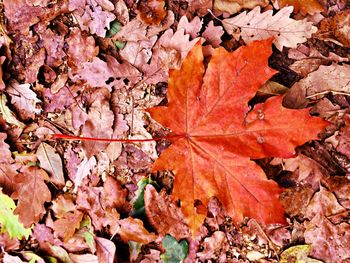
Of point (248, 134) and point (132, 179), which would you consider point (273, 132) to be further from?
point (132, 179)

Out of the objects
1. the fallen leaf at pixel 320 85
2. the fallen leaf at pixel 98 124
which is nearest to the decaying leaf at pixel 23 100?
the fallen leaf at pixel 98 124

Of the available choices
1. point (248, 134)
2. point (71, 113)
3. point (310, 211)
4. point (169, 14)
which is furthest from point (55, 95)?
point (310, 211)

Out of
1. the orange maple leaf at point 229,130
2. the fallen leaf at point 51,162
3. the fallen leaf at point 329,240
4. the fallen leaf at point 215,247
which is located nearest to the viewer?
the orange maple leaf at point 229,130

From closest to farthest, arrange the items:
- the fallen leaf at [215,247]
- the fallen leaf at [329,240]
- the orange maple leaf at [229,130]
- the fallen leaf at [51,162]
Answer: the orange maple leaf at [229,130]
the fallen leaf at [329,240]
the fallen leaf at [215,247]
the fallen leaf at [51,162]

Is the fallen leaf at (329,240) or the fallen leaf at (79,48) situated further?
the fallen leaf at (79,48)

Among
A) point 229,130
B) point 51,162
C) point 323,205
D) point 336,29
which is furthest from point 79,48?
point 323,205

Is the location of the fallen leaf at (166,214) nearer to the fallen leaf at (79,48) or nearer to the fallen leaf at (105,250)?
the fallen leaf at (105,250)
